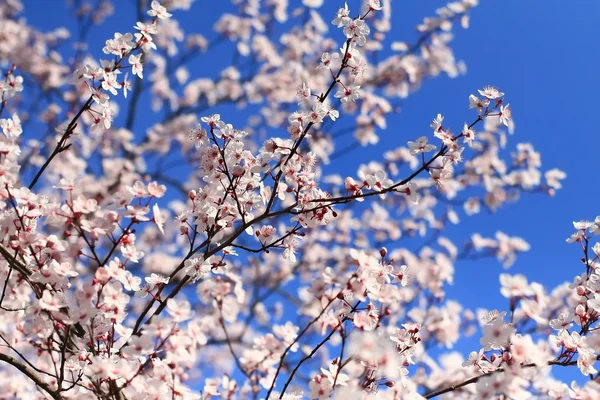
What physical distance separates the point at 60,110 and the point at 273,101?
181 inches

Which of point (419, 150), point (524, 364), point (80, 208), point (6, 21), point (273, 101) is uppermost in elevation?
point (6, 21)

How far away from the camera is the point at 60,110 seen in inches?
382

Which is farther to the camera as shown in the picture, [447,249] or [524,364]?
[447,249]

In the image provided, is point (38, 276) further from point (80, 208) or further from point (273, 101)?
point (273, 101)

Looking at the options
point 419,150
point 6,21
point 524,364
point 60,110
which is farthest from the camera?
point 6,21

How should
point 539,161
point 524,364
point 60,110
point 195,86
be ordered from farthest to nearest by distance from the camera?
1. point 195,86
2. point 60,110
3. point 539,161
4. point 524,364

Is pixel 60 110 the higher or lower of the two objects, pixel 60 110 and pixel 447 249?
the higher

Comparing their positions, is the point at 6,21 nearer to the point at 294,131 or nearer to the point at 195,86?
the point at 195,86

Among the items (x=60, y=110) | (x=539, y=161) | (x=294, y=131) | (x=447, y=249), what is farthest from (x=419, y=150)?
(x=60, y=110)

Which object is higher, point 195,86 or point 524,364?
point 195,86

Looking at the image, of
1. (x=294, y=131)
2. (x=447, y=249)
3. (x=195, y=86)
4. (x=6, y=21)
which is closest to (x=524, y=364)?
(x=294, y=131)

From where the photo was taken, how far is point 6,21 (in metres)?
11.1

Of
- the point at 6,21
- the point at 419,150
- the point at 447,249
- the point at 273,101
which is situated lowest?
the point at 419,150

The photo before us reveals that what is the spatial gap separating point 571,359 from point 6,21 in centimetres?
1273
